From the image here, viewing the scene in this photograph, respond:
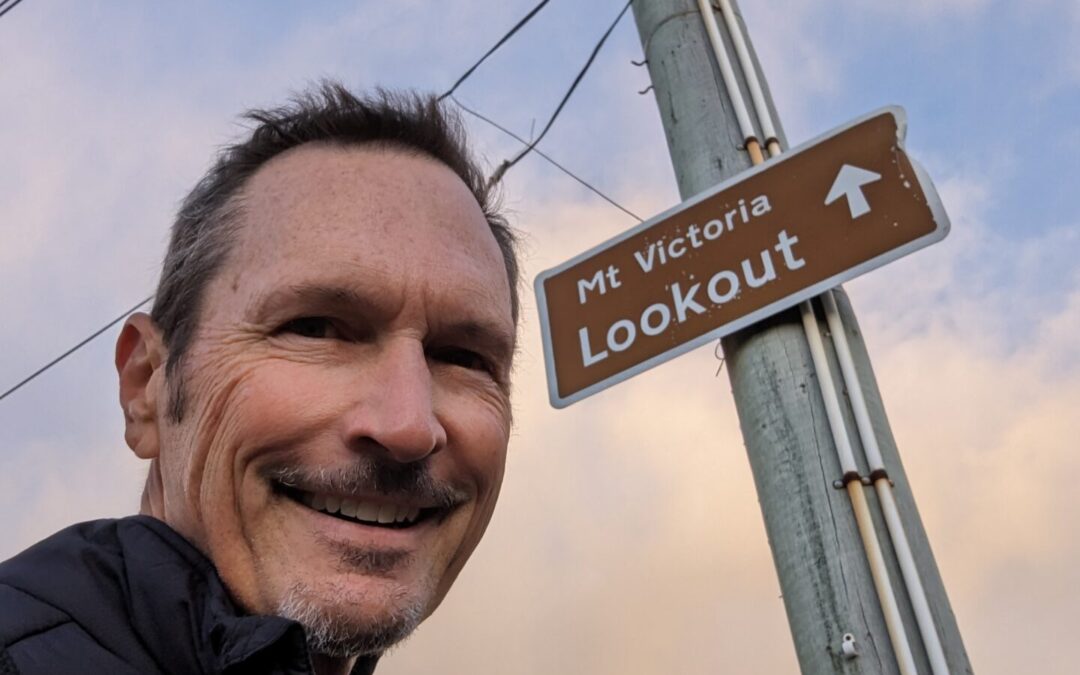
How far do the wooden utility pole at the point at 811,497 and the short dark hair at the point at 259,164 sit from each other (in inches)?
22.9

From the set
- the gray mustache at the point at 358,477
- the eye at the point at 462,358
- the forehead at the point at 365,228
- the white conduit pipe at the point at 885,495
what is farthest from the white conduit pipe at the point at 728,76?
the gray mustache at the point at 358,477

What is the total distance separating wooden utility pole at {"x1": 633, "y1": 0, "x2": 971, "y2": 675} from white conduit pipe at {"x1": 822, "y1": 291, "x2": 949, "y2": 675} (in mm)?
19

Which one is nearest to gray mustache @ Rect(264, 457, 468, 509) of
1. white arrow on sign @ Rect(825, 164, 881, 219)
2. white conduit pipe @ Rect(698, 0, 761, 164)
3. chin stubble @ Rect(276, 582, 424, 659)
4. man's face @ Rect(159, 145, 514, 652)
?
man's face @ Rect(159, 145, 514, 652)

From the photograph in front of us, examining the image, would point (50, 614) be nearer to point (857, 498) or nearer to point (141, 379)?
point (141, 379)

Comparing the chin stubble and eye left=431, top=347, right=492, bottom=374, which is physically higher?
eye left=431, top=347, right=492, bottom=374

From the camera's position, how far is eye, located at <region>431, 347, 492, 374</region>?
3.67 ft

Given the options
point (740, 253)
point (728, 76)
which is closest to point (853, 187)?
point (740, 253)

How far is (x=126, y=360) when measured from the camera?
118cm

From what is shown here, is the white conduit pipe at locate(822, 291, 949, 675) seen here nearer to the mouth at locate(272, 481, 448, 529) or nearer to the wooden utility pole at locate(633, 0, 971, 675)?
the wooden utility pole at locate(633, 0, 971, 675)

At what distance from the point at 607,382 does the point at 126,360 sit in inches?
39.2

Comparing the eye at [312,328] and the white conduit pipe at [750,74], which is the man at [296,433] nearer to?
the eye at [312,328]

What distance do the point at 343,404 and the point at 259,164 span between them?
485mm

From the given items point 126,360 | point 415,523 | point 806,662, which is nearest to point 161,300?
point 126,360

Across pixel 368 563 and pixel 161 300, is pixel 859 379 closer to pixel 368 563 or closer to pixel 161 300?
pixel 368 563
